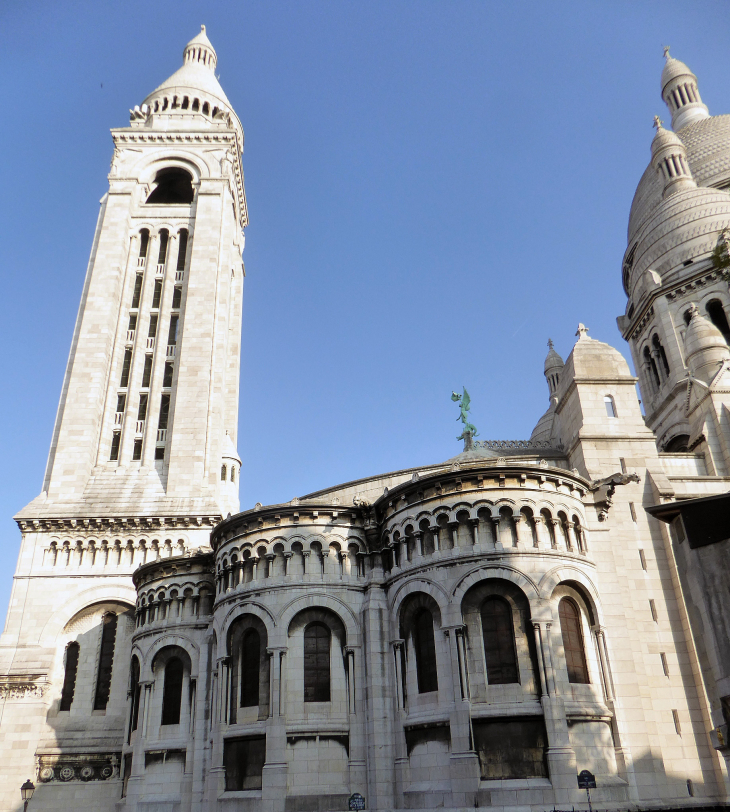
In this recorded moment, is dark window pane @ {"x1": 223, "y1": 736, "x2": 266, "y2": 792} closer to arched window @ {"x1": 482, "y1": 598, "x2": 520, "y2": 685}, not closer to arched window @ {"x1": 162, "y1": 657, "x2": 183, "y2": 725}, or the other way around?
arched window @ {"x1": 162, "y1": 657, "x2": 183, "y2": 725}

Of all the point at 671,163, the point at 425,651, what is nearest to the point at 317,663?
the point at 425,651

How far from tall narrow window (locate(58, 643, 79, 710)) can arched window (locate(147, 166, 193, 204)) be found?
38.4m

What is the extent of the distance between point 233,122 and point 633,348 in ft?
137

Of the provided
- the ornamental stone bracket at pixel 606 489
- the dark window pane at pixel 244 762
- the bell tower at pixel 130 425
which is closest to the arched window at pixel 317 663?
the dark window pane at pixel 244 762

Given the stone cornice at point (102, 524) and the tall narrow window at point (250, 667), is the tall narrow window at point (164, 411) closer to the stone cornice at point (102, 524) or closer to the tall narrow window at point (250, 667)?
the stone cornice at point (102, 524)

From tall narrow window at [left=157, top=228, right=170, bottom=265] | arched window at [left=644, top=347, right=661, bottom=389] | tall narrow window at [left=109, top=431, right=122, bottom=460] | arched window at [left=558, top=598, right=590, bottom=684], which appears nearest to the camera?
arched window at [left=558, top=598, right=590, bottom=684]

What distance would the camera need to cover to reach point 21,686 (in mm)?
36344

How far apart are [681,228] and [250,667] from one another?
49.3 meters

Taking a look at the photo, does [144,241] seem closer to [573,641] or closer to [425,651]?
[425,651]

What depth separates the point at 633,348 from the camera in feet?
200

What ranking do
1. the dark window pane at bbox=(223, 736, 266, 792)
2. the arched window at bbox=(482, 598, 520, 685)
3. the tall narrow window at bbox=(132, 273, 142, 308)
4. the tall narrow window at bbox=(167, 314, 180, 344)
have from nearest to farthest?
the arched window at bbox=(482, 598, 520, 685) → the dark window pane at bbox=(223, 736, 266, 792) → the tall narrow window at bbox=(167, 314, 180, 344) → the tall narrow window at bbox=(132, 273, 142, 308)

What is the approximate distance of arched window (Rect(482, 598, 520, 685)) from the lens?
25.0 meters

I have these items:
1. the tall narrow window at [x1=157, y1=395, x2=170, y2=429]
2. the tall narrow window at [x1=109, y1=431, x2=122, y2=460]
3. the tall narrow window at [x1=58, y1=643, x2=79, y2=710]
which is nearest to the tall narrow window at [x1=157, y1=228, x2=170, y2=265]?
the tall narrow window at [x1=157, y1=395, x2=170, y2=429]

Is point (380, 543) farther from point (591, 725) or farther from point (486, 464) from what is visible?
point (591, 725)
